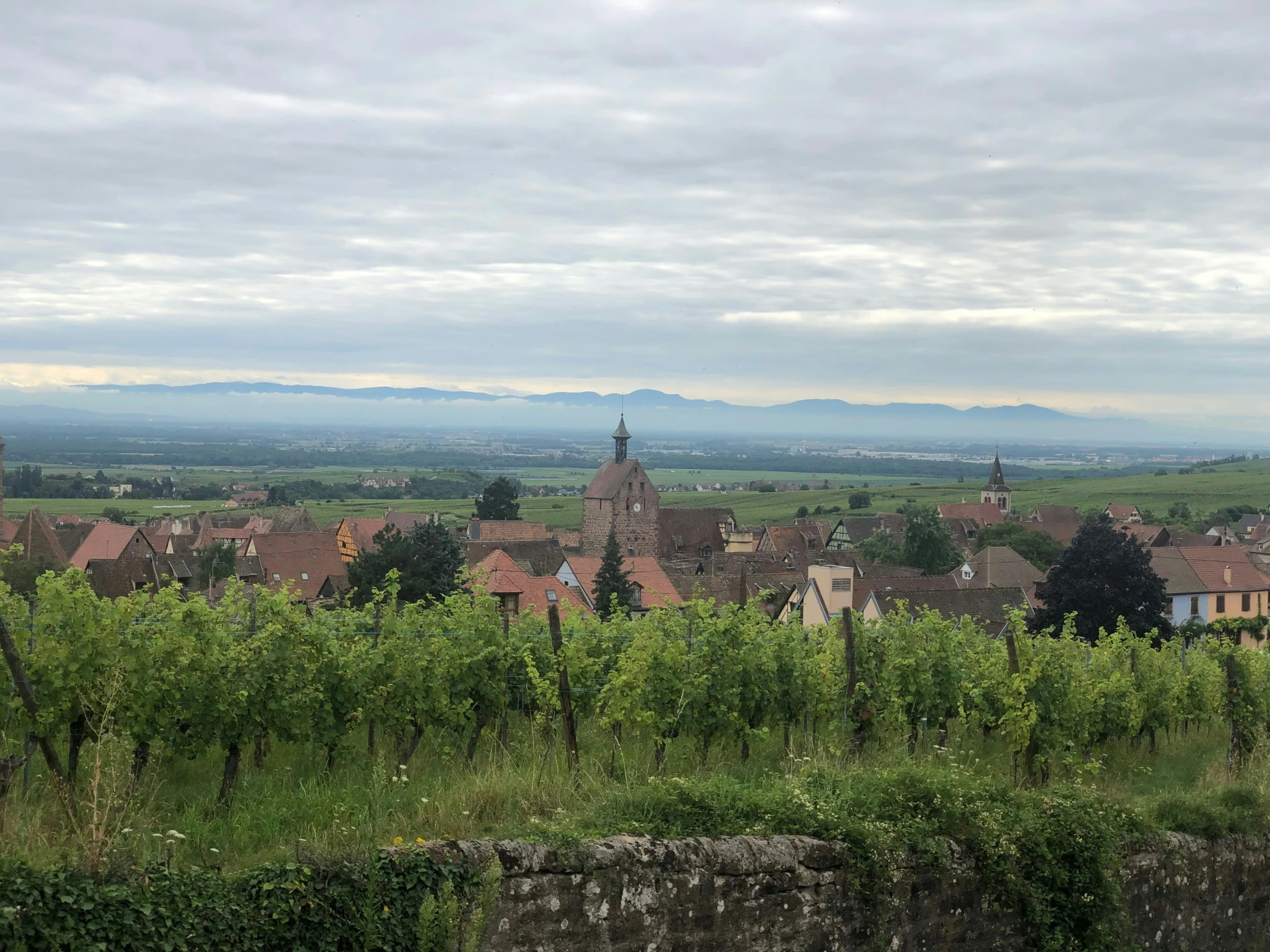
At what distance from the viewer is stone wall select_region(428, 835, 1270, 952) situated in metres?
7.91

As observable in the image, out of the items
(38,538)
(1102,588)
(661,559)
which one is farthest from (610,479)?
(1102,588)

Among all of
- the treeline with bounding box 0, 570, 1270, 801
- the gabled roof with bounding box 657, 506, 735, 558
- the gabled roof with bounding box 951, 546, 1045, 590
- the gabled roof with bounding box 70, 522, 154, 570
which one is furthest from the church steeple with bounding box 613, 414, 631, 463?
the treeline with bounding box 0, 570, 1270, 801

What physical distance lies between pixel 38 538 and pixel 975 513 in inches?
4467

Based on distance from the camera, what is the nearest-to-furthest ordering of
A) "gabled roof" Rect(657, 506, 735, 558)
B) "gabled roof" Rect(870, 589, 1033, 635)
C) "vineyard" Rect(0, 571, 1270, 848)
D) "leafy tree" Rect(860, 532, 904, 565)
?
"vineyard" Rect(0, 571, 1270, 848), "gabled roof" Rect(870, 589, 1033, 635), "leafy tree" Rect(860, 532, 904, 565), "gabled roof" Rect(657, 506, 735, 558)

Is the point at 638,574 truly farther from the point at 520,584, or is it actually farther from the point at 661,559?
the point at 661,559

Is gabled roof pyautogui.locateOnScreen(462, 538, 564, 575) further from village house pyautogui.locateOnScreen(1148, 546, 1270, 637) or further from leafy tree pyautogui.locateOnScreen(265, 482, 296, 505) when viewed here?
leafy tree pyautogui.locateOnScreen(265, 482, 296, 505)

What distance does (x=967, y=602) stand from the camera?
1868 inches

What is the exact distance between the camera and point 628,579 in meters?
63.6

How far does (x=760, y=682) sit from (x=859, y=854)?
5281mm

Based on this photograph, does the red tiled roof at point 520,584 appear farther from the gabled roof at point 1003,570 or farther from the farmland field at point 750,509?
the farmland field at point 750,509

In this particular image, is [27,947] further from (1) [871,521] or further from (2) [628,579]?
(1) [871,521]

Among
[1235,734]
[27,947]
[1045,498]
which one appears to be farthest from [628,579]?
[1045,498]

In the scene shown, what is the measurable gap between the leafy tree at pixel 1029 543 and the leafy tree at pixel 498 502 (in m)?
40.0

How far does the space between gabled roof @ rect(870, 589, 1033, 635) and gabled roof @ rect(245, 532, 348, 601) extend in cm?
3374
